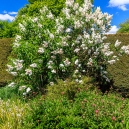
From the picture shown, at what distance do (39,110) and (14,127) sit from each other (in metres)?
0.77

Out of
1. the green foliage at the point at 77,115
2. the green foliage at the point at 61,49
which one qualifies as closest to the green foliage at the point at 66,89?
the green foliage at the point at 61,49

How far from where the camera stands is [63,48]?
9938 millimetres

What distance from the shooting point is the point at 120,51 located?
33.5ft

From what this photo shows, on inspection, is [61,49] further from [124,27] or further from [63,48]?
[124,27]

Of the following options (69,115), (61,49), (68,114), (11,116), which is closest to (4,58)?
(61,49)

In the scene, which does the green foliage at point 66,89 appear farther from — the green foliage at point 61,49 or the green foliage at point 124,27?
the green foliage at point 124,27

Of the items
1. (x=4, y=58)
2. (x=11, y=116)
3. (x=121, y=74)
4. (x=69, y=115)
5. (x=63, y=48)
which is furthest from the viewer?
(x=4, y=58)

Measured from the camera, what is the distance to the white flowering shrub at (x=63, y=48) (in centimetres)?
984

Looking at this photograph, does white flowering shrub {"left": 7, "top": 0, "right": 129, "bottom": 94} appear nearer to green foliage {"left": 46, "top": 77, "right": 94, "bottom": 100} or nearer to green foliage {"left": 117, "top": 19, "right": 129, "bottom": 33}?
green foliage {"left": 46, "top": 77, "right": 94, "bottom": 100}

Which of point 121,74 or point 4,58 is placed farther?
point 4,58

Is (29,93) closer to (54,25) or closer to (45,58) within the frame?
(45,58)

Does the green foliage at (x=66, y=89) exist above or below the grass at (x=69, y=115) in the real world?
above

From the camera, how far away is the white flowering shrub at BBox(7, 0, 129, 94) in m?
9.84

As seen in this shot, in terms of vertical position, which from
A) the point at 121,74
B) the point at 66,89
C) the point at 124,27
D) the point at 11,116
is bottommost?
the point at 11,116
